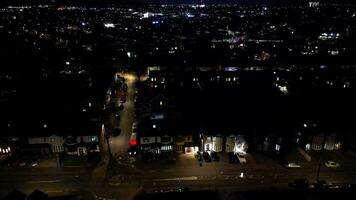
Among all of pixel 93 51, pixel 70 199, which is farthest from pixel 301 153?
pixel 93 51

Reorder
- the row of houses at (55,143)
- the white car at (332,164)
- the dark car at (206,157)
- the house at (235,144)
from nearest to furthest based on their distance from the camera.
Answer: the white car at (332,164) → the dark car at (206,157) → the row of houses at (55,143) → the house at (235,144)

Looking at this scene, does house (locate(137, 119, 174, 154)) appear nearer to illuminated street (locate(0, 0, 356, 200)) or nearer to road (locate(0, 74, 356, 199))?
illuminated street (locate(0, 0, 356, 200))

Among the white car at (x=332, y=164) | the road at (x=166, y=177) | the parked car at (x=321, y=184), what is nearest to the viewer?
the parked car at (x=321, y=184)

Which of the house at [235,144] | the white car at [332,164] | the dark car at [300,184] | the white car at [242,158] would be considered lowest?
the dark car at [300,184]

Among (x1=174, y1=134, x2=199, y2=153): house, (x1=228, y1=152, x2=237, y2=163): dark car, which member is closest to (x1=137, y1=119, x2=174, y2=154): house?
(x1=174, y1=134, x2=199, y2=153): house

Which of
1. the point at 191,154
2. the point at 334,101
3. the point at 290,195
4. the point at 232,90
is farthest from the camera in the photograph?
the point at 232,90

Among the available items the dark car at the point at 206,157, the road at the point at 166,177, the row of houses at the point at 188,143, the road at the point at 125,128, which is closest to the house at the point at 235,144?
the row of houses at the point at 188,143

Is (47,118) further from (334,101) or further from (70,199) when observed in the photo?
(334,101)

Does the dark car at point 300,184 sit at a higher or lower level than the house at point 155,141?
lower

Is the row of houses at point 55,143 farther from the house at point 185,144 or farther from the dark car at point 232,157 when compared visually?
the dark car at point 232,157

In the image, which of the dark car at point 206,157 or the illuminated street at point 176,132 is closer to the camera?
the illuminated street at point 176,132

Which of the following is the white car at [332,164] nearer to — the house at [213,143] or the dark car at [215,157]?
the house at [213,143]
